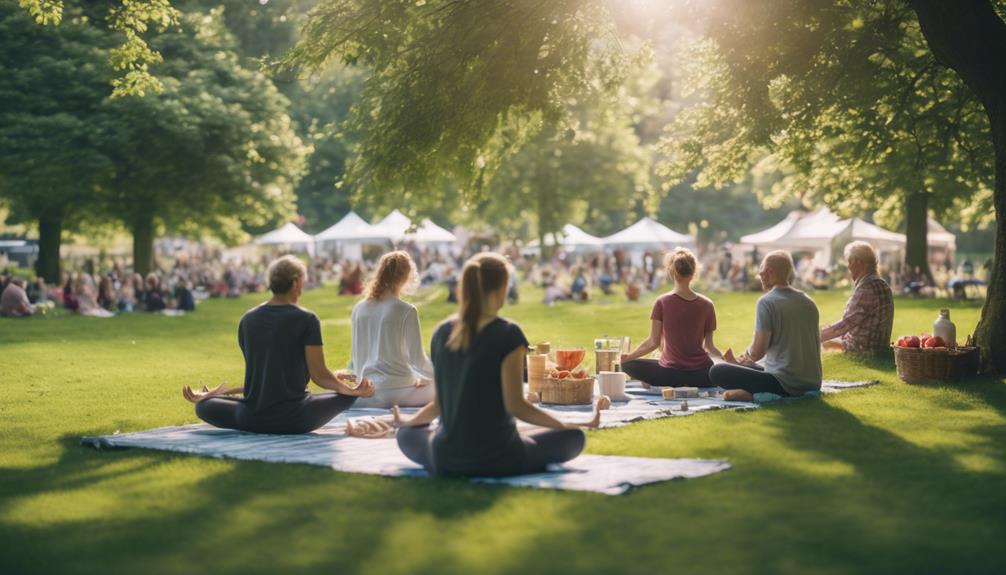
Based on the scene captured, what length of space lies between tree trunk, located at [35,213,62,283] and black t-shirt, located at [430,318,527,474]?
31.4 meters

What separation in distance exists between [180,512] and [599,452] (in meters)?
3.19

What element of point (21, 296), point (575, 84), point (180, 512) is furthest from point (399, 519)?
point (21, 296)

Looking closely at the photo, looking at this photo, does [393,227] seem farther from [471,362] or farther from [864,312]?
[471,362]

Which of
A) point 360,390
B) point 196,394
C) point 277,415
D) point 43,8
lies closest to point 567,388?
point 360,390

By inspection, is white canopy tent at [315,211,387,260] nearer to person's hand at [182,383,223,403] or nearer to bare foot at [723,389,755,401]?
bare foot at [723,389,755,401]

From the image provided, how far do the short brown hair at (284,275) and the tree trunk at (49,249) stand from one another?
28960mm

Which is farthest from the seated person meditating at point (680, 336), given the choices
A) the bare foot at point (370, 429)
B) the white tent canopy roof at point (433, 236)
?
the white tent canopy roof at point (433, 236)

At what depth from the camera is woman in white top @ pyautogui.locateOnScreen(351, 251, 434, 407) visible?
10695mm

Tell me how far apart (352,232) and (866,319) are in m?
37.1

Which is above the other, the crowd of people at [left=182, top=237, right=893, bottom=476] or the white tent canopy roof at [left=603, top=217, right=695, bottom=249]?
the white tent canopy roof at [left=603, top=217, right=695, bottom=249]

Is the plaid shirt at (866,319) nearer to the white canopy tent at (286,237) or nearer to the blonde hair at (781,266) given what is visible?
the blonde hair at (781,266)

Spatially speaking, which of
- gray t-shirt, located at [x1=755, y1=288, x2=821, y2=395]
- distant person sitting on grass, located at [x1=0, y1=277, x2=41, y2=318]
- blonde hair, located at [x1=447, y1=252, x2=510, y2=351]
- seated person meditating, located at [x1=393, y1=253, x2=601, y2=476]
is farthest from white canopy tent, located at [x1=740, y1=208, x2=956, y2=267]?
blonde hair, located at [x1=447, y1=252, x2=510, y2=351]

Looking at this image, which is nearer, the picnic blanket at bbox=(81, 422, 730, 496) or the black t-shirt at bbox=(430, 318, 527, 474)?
the black t-shirt at bbox=(430, 318, 527, 474)

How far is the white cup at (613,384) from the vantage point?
1145 cm
